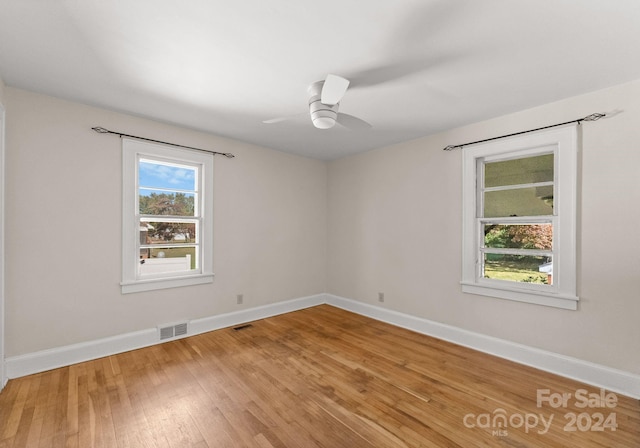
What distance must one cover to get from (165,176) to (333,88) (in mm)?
2576

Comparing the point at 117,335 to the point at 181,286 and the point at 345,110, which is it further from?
the point at 345,110

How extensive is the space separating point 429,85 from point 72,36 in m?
2.62

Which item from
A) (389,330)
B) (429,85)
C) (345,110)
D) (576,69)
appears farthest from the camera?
(389,330)

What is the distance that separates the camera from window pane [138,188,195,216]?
3.31 metres

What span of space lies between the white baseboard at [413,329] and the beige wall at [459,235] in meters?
0.08

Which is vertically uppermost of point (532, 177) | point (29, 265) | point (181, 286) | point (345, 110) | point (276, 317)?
point (345, 110)

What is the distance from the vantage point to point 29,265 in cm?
260

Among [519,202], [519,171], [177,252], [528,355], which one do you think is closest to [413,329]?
[528,355]

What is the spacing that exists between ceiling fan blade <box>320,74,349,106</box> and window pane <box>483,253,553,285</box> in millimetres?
2583

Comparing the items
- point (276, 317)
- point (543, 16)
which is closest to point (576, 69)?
point (543, 16)

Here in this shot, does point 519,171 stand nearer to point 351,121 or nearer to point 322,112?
point 351,121

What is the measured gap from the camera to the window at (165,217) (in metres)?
3.13

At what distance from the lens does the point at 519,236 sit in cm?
308

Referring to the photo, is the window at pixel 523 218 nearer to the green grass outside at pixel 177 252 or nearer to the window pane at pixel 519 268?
the window pane at pixel 519 268
